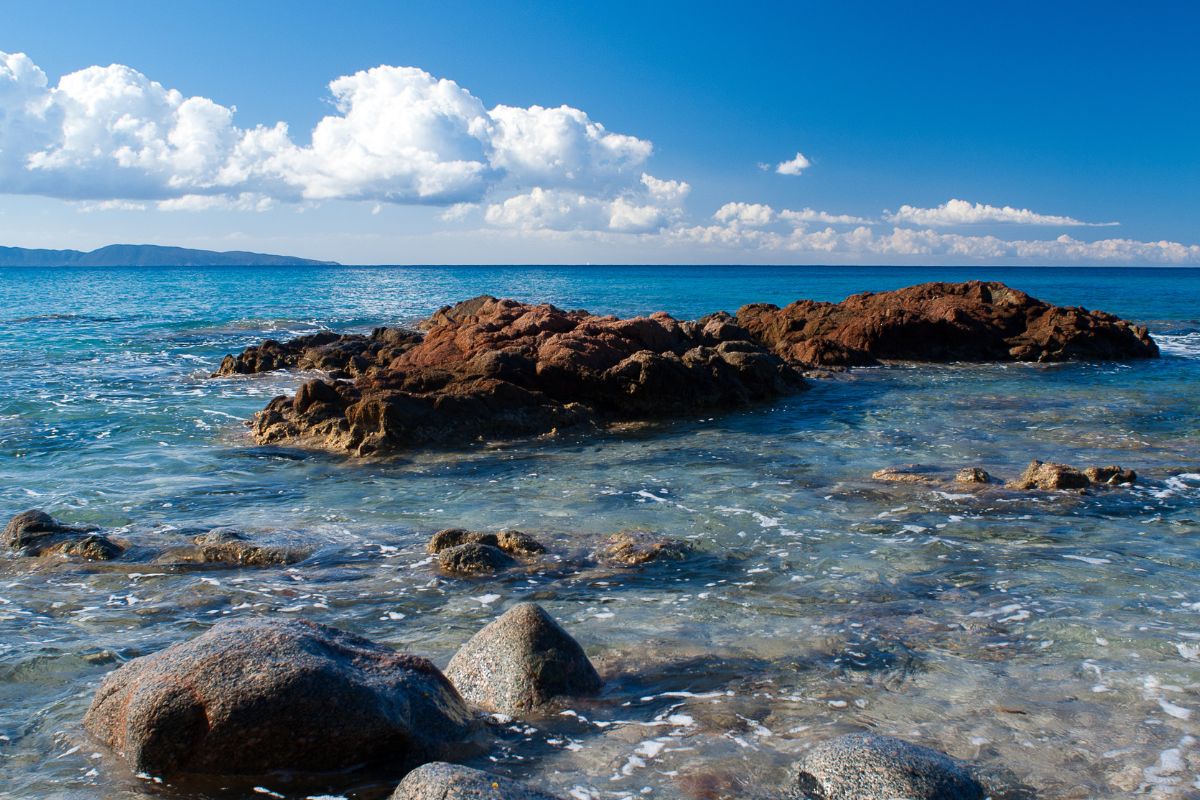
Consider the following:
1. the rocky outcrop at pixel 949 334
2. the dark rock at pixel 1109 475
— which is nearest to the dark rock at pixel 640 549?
the dark rock at pixel 1109 475

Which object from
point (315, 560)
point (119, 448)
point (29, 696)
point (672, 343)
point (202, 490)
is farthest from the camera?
point (672, 343)

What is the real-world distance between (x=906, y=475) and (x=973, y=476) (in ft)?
2.66

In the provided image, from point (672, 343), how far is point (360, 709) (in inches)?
638

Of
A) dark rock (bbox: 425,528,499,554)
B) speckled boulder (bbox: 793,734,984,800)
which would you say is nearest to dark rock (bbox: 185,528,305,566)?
dark rock (bbox: 425,528,499,554)

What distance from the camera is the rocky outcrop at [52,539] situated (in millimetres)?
8393

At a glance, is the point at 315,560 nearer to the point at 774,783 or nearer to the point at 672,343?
the point at 774,783

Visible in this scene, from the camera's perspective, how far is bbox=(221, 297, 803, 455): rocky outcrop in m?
14.0

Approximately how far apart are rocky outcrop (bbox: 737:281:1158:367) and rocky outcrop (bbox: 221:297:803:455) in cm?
630

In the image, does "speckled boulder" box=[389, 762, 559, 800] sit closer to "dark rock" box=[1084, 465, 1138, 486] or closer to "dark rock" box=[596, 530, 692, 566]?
"dark rock" box=[596, 530, 692, 566]

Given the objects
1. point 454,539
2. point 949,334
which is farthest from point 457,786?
point 949,334

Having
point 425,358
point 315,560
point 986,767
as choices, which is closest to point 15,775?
point 315,560

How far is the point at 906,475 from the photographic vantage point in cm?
1144

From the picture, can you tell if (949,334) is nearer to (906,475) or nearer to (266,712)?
(906,475)

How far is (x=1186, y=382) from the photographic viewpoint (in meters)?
21.2
